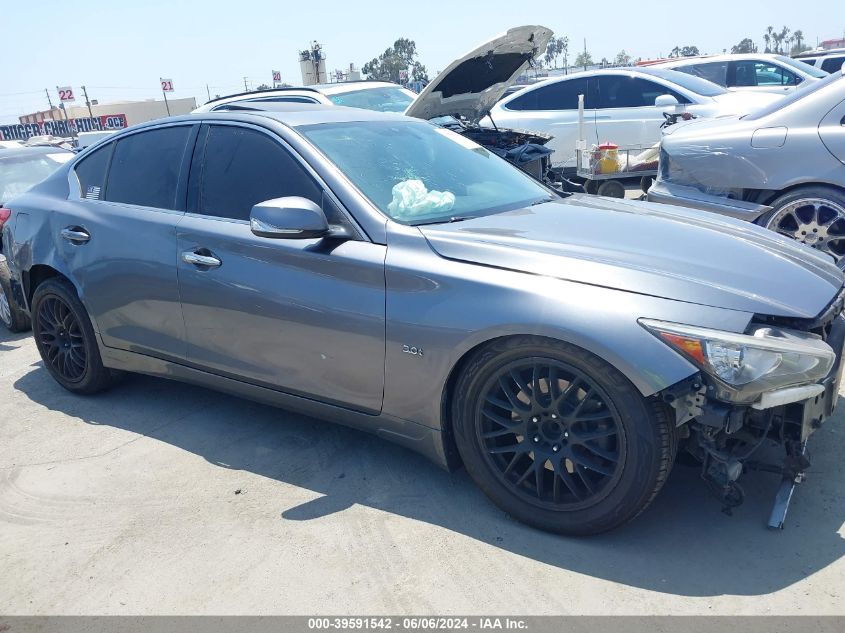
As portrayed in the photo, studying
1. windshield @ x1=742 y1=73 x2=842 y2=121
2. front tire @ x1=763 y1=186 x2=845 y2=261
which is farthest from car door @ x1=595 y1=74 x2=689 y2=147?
front tire @ x1=763 y1=186 x2=845 y2=261

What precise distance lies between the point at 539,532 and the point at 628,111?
8.37 meters

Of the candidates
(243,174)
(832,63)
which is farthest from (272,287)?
(832,63)

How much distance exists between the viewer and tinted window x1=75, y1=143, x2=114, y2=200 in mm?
4387

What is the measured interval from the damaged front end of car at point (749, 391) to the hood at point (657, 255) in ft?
0.44

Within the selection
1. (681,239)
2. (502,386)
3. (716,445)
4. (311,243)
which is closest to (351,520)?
(502,386)

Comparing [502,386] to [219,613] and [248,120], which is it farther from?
[248,120]

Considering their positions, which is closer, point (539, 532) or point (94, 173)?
point (539, 532)

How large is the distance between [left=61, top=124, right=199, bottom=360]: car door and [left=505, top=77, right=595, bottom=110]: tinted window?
7.60 meters

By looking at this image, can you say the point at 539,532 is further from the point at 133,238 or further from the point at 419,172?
the point at 133,238

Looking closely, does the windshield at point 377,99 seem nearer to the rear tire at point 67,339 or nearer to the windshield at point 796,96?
the windshield at point 796,96

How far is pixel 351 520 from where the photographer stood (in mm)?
3129

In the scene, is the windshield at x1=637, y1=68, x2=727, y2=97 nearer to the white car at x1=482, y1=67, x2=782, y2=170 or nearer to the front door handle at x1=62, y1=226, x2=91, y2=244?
the white car at x1=482, y1=67, x2=782, y2=170

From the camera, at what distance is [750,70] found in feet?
41.4

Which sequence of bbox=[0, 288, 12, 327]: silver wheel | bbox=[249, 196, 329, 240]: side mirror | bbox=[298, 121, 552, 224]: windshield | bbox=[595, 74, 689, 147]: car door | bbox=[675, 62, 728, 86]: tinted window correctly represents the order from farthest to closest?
bbox=[675, 62, 728, 86]: tinted window < bbox=[595, 74, 689, 147]: car door < bbox=[0, 288, 12, 327]: silver wheel < bbox=[298, 121, 552, 224]: windshield < bbox=[249, 196, 329, 240]: side mirror
